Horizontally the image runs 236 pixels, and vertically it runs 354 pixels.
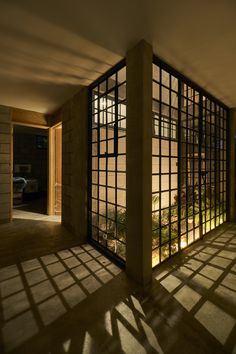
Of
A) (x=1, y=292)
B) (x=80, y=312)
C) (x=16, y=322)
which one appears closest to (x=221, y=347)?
(x=80, y=312)

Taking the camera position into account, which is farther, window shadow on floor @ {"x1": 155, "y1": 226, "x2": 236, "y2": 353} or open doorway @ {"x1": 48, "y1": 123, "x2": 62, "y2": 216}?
open doorway @ {"x1": 48, "y1": 123, "x2": 62, "y2": 216}

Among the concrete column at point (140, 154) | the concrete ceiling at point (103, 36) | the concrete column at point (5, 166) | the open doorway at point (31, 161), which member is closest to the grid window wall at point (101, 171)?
the concrete ceiling at point (103, 36)

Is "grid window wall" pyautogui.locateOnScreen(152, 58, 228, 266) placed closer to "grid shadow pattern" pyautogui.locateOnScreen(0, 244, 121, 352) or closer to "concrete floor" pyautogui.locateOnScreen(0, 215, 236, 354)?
"concrete floor" pyautogui.locateOnScreen(0, 215, 236, 354)

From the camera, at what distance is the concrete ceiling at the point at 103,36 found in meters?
1.52

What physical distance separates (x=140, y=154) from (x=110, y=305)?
4.66 feet

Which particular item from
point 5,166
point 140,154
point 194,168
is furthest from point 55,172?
point 140,154

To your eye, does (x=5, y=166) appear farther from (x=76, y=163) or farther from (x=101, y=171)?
(x=101, y=171)

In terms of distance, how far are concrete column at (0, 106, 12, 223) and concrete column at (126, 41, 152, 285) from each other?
331cm

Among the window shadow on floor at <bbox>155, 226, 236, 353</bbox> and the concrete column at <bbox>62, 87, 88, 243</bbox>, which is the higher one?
the concrete column at <bbox>62, 87, 88, 243</bbox>

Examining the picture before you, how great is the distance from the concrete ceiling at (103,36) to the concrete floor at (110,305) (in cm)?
248

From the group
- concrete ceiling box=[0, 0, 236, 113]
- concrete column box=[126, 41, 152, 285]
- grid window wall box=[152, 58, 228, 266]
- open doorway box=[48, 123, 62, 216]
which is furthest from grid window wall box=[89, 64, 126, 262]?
open doorway box=[48, 123, 62, 216]

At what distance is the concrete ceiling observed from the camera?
1524mm

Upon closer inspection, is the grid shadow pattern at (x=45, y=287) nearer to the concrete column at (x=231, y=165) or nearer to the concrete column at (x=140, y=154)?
the concrete column at (x=140, y=154)

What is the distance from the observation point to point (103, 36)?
185cm
